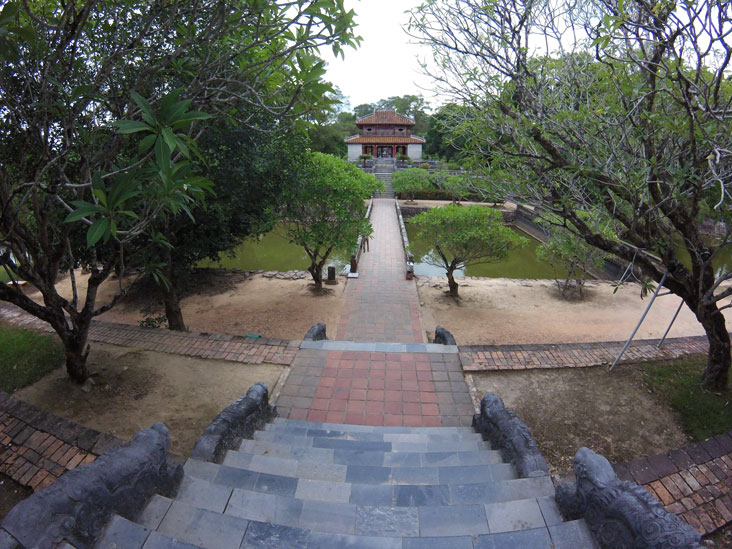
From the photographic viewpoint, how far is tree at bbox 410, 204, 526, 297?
29.9ft

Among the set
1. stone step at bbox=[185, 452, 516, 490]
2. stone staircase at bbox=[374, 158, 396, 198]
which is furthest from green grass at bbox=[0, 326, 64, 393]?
stone staircase at bbox=[374, 158, 396, 198]

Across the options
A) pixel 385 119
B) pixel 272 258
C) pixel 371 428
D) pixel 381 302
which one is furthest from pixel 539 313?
pixel 385 119

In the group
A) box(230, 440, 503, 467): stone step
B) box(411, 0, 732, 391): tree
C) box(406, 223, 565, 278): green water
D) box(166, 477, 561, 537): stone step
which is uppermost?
box(411, 0, 732, 391): tree

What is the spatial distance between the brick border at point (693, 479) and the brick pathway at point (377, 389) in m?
1.63

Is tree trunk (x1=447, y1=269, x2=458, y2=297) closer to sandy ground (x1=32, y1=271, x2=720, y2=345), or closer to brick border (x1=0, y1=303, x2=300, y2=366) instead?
sandy ground (x1=32, y1=271, x2=720, y2=345)

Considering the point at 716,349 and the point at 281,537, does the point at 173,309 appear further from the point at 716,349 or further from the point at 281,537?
the point at 716,349

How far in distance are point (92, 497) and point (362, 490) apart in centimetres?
146

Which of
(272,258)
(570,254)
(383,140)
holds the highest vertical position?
(383,140)

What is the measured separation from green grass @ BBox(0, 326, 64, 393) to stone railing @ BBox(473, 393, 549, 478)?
5.05 meters

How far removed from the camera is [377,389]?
483cm

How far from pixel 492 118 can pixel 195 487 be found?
4.64 m

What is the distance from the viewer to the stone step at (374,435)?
3623 mm

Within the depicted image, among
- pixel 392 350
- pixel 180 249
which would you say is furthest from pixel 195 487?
pixel 180 249

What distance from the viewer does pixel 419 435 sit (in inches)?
146
